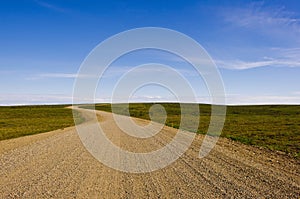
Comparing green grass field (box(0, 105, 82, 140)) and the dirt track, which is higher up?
green grass field (box(0, 105, 82, 140))

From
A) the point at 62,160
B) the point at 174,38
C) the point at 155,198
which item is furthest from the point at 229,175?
the point at 174,38

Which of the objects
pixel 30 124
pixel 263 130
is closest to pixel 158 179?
pixel 263 130

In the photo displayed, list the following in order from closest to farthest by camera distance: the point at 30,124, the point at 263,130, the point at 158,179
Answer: the point at 158,179, the point at 263,130, the point at 30,124

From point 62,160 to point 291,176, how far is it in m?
8.56

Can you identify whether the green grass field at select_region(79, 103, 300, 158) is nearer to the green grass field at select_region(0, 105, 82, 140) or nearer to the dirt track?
the dirt track


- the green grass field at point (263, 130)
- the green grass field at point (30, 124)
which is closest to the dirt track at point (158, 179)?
the green grass field at point (263, 130)

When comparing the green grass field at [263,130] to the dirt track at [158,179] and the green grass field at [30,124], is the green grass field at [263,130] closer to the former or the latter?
the dirt track at [158,179]

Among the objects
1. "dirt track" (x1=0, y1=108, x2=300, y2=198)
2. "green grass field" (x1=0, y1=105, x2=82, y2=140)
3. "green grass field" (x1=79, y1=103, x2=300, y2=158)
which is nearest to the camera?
"dirt track" (x1=0, y1=108, x2=300, y2=198)

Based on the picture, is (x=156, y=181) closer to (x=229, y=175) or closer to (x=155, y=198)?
(x=155, y=198)

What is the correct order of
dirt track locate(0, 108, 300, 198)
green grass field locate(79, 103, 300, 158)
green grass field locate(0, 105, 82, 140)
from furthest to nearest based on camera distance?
green grass field locate(0, 105, 82, 140) → green grass field locate(79, 103, 300, 158) → dirt track locate(0, 108, 300, 198)

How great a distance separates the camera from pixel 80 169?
438 inches

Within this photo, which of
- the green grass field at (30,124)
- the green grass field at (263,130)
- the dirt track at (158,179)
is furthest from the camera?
the green grass field at (30,124)

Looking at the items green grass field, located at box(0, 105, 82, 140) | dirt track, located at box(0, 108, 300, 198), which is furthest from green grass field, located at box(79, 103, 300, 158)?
green grass field, located at box(0, 105, 82, 140)

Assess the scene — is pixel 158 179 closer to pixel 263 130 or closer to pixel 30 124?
pixel 263 130
